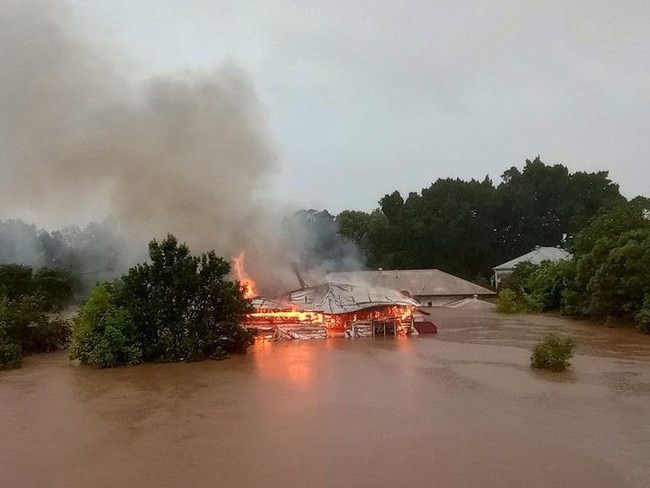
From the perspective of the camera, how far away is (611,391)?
1487 cm

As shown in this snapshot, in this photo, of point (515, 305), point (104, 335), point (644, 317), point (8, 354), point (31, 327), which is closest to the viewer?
point (104, 335)

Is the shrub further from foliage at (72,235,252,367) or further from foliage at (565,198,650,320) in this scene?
foliage at (72,235,252,367)

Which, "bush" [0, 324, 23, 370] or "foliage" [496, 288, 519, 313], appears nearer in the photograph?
"bush" [0, 324, 23, 370]

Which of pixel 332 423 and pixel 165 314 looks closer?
pixel 332 423

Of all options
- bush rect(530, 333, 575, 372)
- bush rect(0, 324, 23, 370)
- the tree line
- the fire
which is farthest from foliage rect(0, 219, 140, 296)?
bush rect(530, 333, 575, 372)

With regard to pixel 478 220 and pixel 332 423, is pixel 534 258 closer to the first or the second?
pixel 478 220

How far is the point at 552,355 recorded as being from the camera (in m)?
17.7

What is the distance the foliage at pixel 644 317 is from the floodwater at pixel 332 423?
5.60 m

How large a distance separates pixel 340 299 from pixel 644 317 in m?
13.6

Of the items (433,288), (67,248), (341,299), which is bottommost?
(341,299)

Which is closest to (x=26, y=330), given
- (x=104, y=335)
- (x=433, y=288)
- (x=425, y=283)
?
(x=104, y=335)

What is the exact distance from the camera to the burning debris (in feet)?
86.6

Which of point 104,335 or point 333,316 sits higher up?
point 333,316

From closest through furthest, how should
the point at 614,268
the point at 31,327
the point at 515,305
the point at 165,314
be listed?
the point at 165,314, the point at 31,327, the point at 614,268, the point at 515,305
